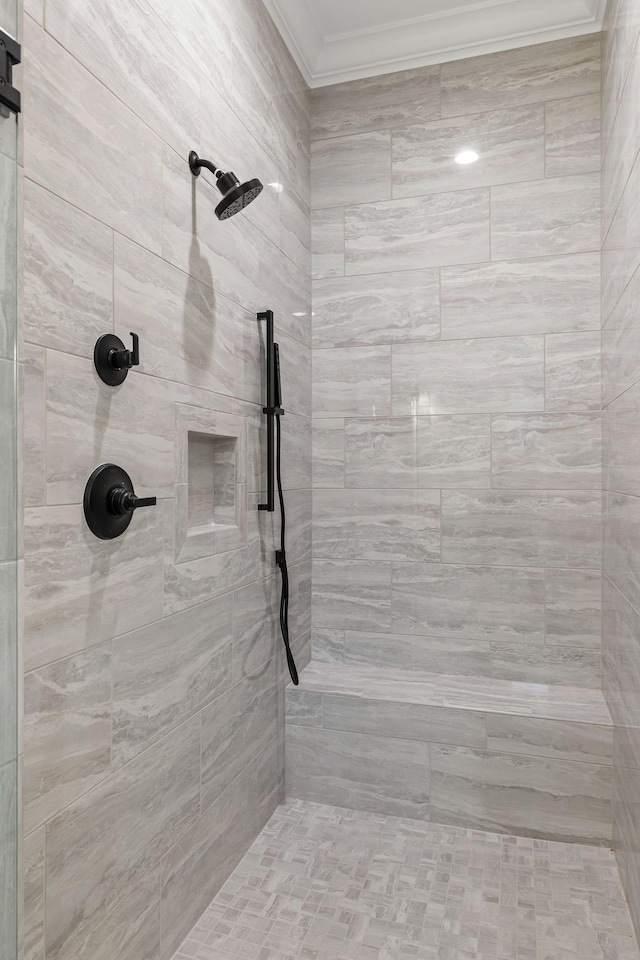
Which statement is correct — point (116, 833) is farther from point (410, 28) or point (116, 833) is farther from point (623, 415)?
Answer: point (410, 28)

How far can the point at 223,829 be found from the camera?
1.67m

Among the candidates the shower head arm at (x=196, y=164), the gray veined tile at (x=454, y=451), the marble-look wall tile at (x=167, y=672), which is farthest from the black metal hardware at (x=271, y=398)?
the gray veined tile at (x=454, y=451)

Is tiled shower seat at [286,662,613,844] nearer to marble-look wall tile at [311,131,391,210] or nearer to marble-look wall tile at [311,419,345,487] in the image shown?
marble-look wall tile at [311,419,345,487]

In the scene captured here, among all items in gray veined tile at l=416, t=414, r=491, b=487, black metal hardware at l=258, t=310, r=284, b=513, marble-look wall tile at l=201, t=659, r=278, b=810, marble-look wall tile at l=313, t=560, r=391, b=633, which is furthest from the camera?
marble-look wall tile at l=313, t=560, r=391, b=633

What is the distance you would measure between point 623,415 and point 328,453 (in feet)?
3.61

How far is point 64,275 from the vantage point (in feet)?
3.53

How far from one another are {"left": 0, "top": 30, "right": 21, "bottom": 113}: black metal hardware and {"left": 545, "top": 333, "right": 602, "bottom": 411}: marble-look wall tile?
6.03 ft

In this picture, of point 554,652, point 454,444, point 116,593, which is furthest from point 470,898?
point 454,444

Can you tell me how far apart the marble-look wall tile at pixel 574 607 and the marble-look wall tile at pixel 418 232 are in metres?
1.19

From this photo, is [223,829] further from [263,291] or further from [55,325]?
[263,291]

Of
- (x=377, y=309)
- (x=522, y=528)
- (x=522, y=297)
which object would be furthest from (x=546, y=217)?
(x=522, y=528)

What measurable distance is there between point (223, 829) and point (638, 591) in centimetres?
123

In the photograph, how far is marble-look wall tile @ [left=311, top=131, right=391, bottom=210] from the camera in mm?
2393

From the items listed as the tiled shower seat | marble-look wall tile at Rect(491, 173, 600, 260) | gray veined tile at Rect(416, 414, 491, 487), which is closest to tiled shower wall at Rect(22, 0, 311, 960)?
the tiled shower seat
